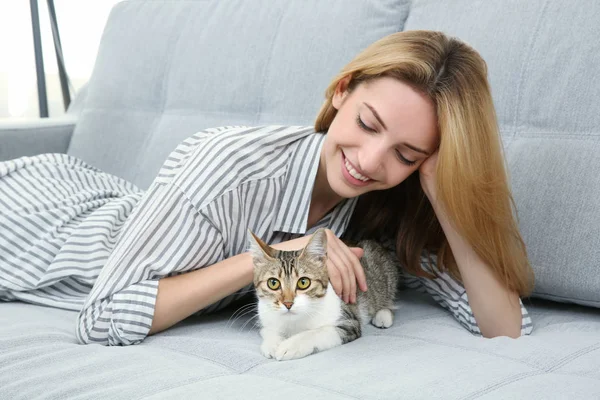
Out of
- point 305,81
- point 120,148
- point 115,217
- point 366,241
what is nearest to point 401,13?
point 305,81

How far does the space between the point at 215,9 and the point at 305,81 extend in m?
0.59

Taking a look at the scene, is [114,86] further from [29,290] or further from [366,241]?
[366,241]

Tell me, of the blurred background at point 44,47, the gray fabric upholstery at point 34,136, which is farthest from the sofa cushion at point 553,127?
the blurred background at point 44,47

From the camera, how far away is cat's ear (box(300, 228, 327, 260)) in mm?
1290

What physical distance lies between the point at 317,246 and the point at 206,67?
4.00ft

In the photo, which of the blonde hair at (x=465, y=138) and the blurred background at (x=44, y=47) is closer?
the blonde hair at (x=465, y=138)

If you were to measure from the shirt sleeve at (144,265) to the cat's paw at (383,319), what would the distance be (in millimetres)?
373

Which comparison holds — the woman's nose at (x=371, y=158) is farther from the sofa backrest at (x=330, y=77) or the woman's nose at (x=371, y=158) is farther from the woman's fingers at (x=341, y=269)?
the sofa backrest at (x=330, y=77)

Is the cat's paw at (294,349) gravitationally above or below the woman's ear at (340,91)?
below

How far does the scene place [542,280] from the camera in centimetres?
149

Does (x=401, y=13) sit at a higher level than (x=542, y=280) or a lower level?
higher

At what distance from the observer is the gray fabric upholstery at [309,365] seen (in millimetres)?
1035

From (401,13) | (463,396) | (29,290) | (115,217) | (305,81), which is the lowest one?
(29,290)

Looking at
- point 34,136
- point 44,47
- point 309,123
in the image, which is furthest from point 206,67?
point 44,47
